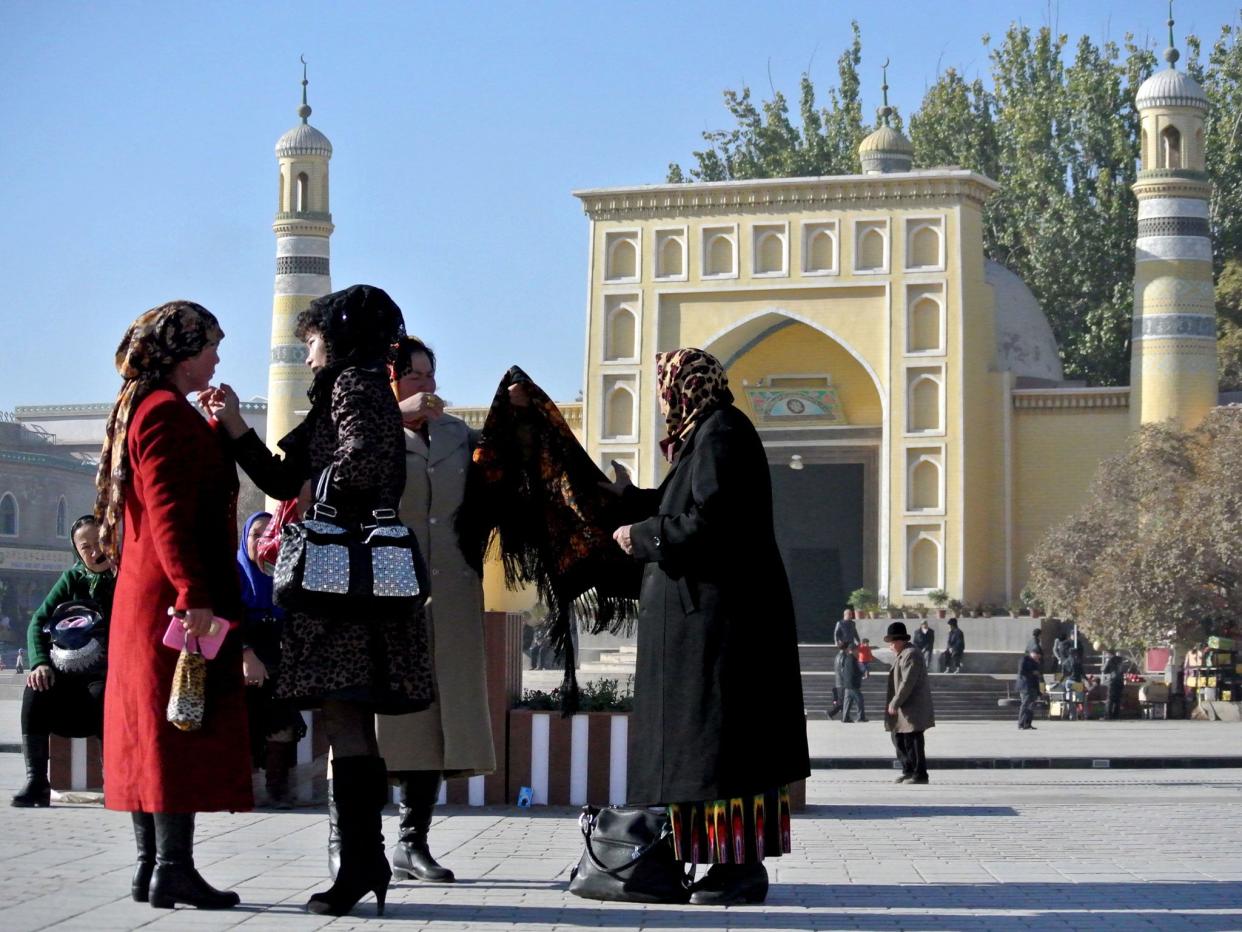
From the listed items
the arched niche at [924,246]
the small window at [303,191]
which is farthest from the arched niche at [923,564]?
the small window at [303,191]

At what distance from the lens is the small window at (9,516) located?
2539 inches

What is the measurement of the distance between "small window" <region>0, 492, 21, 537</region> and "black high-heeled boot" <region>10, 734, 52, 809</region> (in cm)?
5650

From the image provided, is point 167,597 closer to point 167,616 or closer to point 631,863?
point 167,616

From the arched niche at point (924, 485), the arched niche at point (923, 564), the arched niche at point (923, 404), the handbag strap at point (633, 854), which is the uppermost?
→ the arched niche at point (923, 404)

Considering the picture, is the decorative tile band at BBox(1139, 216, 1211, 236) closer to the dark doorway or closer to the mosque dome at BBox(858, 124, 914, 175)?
the dark doorway

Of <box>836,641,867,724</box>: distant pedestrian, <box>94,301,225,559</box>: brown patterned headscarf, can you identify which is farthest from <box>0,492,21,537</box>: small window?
<box>94,301,225,559</box>: brown patterned headscarf

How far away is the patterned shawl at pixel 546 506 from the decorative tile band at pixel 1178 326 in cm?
2819

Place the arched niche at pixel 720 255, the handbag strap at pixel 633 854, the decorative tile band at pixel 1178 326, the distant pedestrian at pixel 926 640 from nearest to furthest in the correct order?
the handbag strap at pixel 633 854, the distant pedestrian at pixel 926 640, the decorative tile band at pixel 1178 326, the arched niche at pixel 720 255

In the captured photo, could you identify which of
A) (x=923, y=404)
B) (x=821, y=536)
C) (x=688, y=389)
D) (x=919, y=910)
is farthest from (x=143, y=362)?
(x=821, y=536)

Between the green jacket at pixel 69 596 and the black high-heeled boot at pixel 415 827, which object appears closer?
the black high-heeled boot at pixel 415 827

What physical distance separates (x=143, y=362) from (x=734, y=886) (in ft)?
7.86

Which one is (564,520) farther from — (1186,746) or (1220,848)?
(1186,746)

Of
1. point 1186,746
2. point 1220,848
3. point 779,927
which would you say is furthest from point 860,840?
point 1186,746

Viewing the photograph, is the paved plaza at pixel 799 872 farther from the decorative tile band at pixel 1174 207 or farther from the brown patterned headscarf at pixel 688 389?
the decorative tile band at pixel 1174 207
